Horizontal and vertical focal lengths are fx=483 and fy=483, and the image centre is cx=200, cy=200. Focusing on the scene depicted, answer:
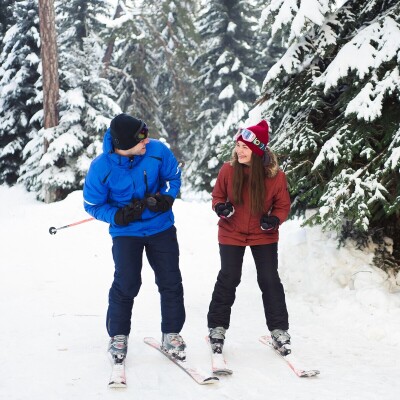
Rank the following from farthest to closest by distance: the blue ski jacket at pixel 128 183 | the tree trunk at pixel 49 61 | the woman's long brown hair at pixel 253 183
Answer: the tree trunk at pixel 49 61 < the woman's long brown hair at pixel 253 183 < the blue ski jacket at pixel 128 183

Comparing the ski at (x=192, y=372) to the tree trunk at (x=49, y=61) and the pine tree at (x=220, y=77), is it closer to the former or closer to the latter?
the tree trunk at (x=49, y=61)

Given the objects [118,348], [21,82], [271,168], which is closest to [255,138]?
[271,168]

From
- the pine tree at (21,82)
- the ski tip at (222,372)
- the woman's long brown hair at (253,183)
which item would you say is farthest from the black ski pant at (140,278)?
the pine tree at (21,82)

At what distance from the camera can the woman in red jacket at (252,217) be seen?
4086 mm

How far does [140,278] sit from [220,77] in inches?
721

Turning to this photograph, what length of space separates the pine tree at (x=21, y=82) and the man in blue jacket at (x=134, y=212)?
1391 cm

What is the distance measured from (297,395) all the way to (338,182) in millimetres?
2459

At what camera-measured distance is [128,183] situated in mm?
3857

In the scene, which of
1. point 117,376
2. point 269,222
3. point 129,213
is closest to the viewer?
point 117,376

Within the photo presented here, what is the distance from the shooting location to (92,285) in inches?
277

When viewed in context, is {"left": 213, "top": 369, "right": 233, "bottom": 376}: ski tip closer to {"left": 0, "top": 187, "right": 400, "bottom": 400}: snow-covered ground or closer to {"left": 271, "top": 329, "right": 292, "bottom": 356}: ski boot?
{"left": 0, "top": 187, "right": 400, "bottom": 400}: snow-covered ground

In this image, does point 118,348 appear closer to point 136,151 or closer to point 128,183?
point 128,183

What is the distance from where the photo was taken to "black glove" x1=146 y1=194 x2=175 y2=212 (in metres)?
3.76

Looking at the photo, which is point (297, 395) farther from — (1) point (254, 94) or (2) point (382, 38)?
(1) point (254, 94)
